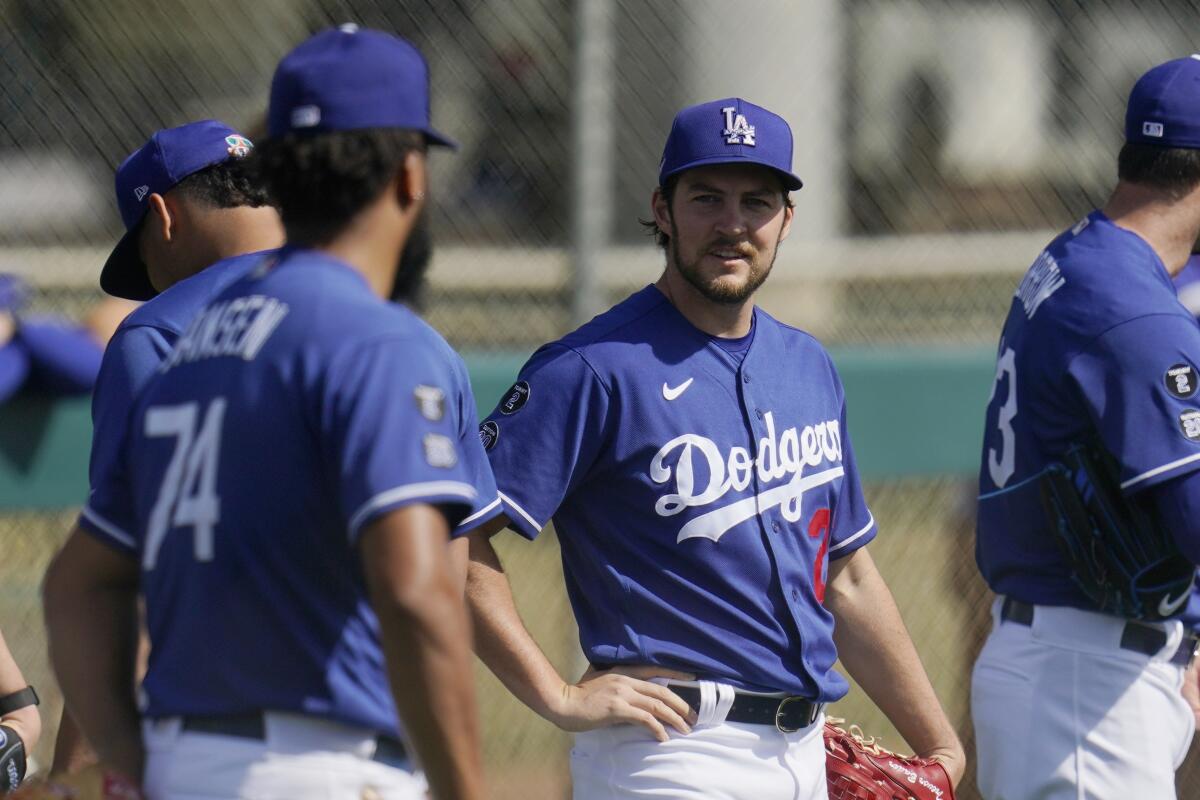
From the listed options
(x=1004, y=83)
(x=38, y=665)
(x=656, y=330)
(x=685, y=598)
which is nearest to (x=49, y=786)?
(x=685, y=598)

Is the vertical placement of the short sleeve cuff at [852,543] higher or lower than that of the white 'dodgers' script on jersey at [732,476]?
lower

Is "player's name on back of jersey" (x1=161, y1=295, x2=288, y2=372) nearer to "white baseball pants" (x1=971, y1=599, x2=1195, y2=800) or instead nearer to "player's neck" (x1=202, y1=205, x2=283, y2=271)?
"player's neck" (x1=202, y1=205, x2=283, y2=271)

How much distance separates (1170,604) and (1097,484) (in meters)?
0.34

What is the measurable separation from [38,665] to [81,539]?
112 inches

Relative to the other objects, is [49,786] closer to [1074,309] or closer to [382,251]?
[382,251]

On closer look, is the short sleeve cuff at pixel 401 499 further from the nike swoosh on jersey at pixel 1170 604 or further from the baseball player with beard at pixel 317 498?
the nike swoosh on jersey at pixel 1170 604

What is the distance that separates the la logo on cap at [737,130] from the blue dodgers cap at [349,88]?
46.7 inches

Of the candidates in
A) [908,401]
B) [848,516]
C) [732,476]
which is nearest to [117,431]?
[732,476]

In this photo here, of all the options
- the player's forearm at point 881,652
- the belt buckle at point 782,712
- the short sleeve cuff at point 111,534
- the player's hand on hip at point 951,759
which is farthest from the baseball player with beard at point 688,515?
the short sleeve cuff at point 111,534

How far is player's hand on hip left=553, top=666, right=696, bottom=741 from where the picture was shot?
10.8ft

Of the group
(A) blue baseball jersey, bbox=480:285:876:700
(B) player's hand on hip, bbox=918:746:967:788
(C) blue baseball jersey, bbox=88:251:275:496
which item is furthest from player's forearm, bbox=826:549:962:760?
(C) blue baseball jersey, bbox=88:251:275:496

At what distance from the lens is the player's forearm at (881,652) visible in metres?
3.77

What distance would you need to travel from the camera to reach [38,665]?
205 inches

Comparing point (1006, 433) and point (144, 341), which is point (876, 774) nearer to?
point (1006, 433)
